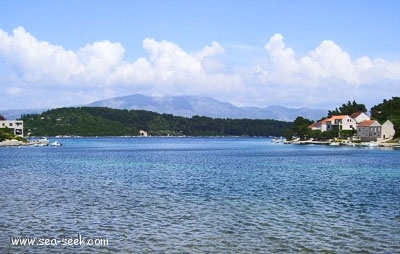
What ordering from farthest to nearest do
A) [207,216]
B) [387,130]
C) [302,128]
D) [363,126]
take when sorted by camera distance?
1. [302,128]
2. [363,126]
3. [387,130]
4. [207,216]

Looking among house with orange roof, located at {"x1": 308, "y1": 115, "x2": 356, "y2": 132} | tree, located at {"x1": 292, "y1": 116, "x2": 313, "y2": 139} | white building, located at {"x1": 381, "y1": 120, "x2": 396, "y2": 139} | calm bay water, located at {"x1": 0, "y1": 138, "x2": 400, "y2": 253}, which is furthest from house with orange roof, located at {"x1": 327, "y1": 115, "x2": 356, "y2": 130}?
calm bay water, located at {"x1": 0, "y1": 138, "x2": 400, "y2": 253}

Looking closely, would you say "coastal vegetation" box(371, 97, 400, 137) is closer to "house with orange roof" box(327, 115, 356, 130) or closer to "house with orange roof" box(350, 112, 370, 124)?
"house with orange roof" box(350, 112, 370, 124)

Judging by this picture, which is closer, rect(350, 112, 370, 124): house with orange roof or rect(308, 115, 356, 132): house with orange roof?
rect(308, 115, 356, 132): house with orange roof

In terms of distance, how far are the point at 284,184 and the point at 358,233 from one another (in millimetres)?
22379

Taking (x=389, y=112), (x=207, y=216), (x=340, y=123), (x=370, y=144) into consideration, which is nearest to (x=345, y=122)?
(x=340, y=123)

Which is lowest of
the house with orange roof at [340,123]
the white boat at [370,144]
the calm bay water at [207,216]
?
the calm bay water at [207,216]

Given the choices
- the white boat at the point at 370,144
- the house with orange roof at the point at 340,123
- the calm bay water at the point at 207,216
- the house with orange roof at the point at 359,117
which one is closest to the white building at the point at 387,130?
the white boat at the point at 370,144

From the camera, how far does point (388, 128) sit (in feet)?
516

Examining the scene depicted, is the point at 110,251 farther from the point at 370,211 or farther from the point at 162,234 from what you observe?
the point at 370,211

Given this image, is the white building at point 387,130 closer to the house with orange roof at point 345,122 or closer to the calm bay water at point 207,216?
the house with orange roof at point 345,122

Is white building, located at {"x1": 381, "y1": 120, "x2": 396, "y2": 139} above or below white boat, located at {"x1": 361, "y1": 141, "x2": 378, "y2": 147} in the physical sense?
above

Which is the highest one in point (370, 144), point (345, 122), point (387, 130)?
point (345, 122)

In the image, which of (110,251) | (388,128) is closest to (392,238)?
(110,251)

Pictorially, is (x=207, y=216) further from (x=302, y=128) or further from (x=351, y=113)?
(x=351, y=113)
